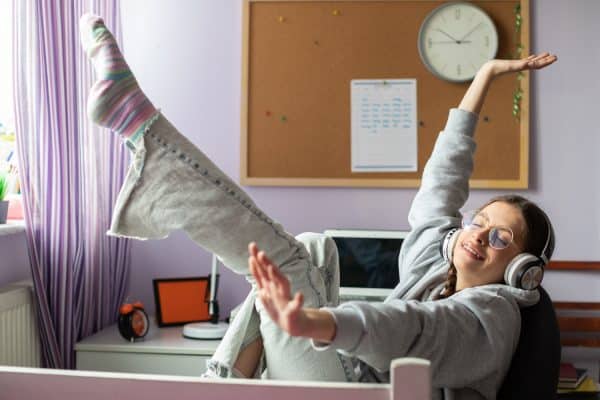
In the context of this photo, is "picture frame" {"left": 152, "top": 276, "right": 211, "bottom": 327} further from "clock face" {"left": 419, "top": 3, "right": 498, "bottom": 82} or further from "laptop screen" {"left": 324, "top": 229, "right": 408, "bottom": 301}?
"clock face" {"left": 419, "top": 3, "right": 498, "bottom": 82}

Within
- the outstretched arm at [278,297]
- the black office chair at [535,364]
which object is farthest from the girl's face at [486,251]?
the outstretched arm at [278,297]

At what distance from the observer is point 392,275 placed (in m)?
2.57

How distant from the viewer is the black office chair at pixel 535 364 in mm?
1334

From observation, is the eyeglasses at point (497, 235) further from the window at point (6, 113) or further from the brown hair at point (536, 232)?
the window at point (6, 113)

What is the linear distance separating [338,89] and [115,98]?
1.61m

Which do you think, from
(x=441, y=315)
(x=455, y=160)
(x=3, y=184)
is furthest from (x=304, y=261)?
(x=3, y=184)

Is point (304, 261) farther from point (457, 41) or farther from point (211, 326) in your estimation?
point (457, 41)

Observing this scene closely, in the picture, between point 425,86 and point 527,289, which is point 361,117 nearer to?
point 425,86

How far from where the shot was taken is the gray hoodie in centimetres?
110

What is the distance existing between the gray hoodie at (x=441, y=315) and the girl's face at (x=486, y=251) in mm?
55

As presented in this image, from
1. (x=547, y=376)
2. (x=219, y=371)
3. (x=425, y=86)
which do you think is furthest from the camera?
(x=425, y=86)

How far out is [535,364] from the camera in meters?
1.34

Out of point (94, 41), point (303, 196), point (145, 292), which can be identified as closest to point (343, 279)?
point (303, 196)

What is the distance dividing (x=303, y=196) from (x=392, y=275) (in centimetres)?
49
